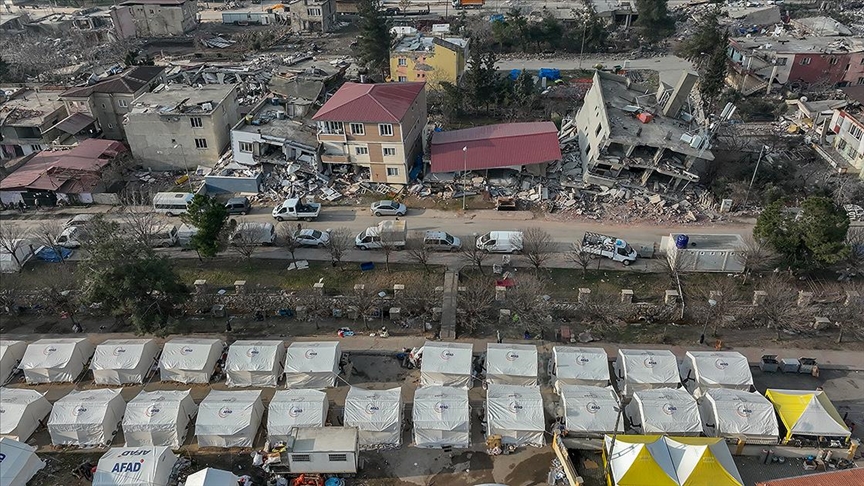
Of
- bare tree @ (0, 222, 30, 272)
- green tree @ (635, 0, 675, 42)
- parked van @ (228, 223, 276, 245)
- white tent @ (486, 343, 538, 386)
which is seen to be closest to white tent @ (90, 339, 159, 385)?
parked van @ (228, 223, 276, 245)

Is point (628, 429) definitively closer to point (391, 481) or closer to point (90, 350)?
point (391, 481)

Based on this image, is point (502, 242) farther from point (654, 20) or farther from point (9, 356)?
point (654, 20)

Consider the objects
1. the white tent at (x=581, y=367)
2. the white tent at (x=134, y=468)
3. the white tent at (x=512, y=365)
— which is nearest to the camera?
the white tent at (x=134, y=468)

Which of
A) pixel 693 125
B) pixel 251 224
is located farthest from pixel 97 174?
pixel 693 125

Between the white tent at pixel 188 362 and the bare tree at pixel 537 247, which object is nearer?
the white tent at pixel 188 362

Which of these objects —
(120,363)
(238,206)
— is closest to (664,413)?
(120,363)

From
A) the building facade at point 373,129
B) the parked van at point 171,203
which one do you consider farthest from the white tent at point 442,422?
the parked van at point 171,203

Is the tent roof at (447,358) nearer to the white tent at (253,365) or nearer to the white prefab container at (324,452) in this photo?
the white prefab container at (324,452)

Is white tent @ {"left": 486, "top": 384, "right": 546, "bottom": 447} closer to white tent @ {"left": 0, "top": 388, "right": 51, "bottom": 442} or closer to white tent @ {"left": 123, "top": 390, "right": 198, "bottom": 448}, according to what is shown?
white tent @ {"left": 123, "top": 390, "right": 198, "bottom": 448}
